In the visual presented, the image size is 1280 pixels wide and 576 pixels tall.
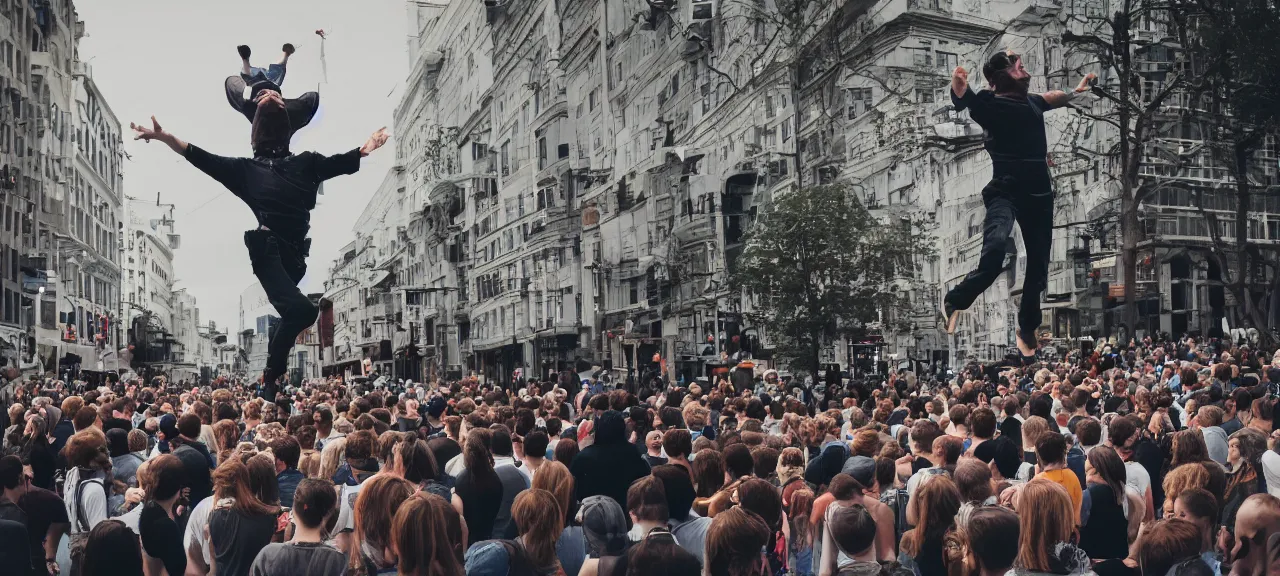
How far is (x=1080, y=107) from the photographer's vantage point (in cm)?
2827

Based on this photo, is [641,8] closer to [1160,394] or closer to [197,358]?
[1160,394]

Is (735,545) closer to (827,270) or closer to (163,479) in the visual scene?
(163,479)

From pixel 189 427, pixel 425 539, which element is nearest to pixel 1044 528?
pixel 425 539

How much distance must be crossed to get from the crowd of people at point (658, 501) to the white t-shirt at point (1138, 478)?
1cm

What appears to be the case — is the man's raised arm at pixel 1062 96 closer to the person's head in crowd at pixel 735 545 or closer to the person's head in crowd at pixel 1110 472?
the person's head in crowd at pixel 1110 472

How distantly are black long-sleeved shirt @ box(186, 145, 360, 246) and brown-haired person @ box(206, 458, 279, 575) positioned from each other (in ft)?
27.9

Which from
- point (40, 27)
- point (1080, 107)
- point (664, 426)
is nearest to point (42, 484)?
point (664, 426)

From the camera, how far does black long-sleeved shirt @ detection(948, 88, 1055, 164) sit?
1446 centimetres

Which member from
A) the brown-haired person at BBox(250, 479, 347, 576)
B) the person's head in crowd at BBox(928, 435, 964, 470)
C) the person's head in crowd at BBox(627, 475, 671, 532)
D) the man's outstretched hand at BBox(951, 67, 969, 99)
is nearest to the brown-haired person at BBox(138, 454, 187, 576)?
the brown-haired person at BBox(250, 479, 347, 576)

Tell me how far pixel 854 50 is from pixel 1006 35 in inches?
149

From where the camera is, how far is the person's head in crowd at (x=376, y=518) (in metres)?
5.87

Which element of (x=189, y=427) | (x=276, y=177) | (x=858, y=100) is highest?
(x=858, y=100)

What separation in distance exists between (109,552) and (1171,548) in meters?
4.13

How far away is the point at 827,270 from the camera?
3180 centimetres
